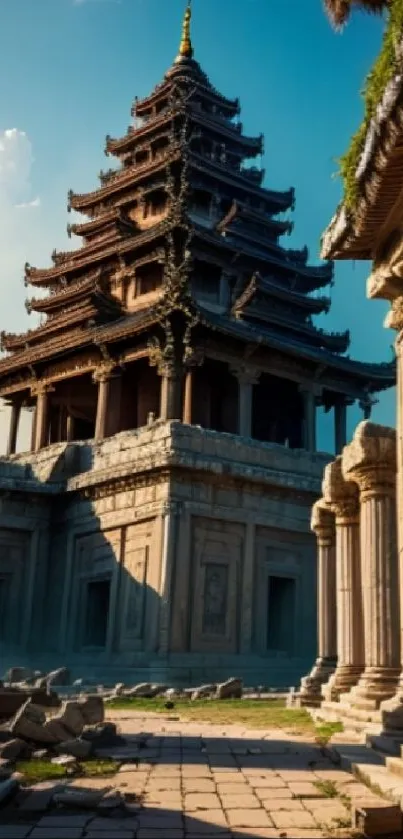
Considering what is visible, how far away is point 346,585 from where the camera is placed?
1102 centimetres

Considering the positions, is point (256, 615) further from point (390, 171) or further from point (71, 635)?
point (390, 171)

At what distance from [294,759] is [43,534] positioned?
703 inches

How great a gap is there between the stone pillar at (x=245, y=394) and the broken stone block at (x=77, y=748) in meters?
20.6

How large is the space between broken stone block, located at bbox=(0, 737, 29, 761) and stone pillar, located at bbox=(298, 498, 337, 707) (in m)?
6.08

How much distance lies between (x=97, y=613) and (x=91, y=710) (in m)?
14.5

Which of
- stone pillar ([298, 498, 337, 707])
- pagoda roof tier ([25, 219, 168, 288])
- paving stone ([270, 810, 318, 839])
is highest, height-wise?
pagoda roof tier ([25, 219, 168, 288])

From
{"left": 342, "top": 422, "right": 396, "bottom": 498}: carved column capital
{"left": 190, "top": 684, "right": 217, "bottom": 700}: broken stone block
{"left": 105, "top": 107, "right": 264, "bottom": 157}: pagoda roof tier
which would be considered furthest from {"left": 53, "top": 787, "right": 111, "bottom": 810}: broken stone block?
{"left": 105, "top": 107, "right": 264, "bottom": 157}: pagoda roof tier

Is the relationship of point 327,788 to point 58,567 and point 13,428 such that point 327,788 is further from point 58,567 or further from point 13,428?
point 13,428

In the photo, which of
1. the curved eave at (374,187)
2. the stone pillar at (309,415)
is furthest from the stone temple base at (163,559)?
the curved eave at (374,187)

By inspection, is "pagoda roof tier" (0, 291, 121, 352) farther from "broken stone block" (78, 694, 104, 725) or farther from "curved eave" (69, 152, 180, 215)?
"broken stone block" (78, 694, 104, 725)

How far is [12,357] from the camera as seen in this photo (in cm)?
3275

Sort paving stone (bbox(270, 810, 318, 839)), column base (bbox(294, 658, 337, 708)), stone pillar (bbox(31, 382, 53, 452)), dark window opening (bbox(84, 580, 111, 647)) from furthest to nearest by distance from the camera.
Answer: stone pillar (bbox(31, 382, 53, 452))
dark window opening (bbox(84, 580, 111, 647))
column base (bbox(294, 658, 337, 708))
paving stone (bbox(270, 810, 318, 839))

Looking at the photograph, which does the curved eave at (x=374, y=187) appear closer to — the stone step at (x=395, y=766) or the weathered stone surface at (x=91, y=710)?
the stone step at (x=395, y=766)

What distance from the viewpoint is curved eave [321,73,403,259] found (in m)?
5.75
